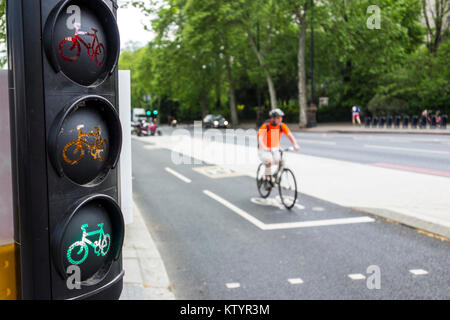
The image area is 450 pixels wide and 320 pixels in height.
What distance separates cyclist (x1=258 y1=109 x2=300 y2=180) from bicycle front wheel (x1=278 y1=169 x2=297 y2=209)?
1.30ft

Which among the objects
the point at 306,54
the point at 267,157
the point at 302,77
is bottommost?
the point at 267,157

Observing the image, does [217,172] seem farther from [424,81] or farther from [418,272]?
[424,81]

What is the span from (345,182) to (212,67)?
146 feet

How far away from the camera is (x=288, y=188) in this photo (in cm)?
886

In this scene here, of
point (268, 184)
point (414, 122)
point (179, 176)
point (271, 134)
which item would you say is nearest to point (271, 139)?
point (271, 134)

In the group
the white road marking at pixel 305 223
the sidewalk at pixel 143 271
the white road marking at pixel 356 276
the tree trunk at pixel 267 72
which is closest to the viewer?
the sidewalk at pixel 143 271

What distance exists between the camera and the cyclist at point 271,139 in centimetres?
905

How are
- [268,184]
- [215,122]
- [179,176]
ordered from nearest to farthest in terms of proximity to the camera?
1. [268,184]
2. [179,176]
3. [215,122]

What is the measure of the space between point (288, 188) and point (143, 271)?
4260 millimetres

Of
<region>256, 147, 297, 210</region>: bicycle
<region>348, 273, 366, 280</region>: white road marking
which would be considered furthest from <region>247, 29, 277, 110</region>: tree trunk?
<region>348, 273, 366, 280</region>: white road marking

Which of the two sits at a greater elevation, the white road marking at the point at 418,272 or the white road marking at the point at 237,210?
the white road marking at the point at 237,210

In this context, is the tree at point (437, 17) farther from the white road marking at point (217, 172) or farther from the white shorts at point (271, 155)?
the white shorts at point (271, 155)

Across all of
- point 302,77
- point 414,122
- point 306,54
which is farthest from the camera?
point 306,54

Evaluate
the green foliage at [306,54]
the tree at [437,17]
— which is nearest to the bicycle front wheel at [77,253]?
the green foliage at [306,54]
